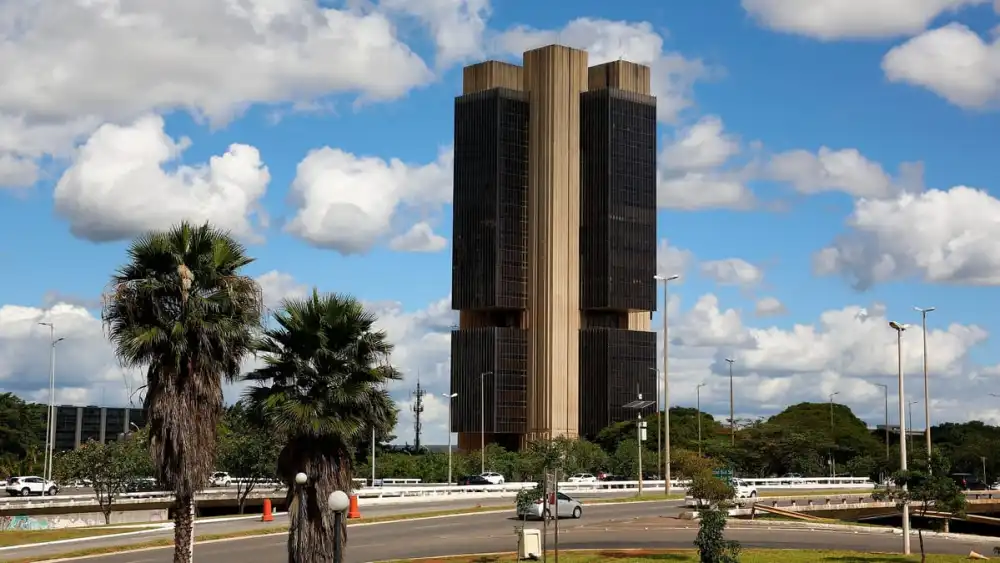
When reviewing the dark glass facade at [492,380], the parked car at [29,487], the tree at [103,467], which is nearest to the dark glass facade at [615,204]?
the dark glass facade at [492,380]

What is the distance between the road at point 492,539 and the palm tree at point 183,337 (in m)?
14.0

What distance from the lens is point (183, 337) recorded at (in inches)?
1201

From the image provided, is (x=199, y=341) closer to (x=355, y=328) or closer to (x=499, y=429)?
(x=355, y=328)

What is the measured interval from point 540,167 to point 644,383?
31937 millimetres

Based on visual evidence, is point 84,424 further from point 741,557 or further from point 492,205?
point 741,557

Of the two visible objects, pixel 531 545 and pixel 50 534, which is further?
pixel 50 534

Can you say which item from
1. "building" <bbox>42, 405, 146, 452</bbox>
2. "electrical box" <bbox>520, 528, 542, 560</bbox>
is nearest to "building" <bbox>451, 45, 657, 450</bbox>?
"building" <bbox>42, 405, 146, 452</bbox>

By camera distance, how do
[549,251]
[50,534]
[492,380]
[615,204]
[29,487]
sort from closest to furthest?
[50,534], [29,487], [492,380], [549,251], [615,204]

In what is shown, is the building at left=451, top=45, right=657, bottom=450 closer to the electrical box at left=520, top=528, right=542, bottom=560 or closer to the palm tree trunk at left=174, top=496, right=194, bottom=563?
the electrical box at left=520, top=528, right=542, bottom=560

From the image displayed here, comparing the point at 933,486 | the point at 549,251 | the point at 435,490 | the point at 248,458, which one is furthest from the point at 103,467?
the point at 549,251

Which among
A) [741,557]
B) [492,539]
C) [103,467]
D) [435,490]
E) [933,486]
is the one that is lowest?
[492,539]

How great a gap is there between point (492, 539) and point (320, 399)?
72.3ft

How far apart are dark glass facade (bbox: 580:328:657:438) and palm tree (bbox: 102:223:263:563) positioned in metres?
129

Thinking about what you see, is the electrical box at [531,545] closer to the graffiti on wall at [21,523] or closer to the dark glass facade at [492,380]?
the graffiti on wall at [21,523]
